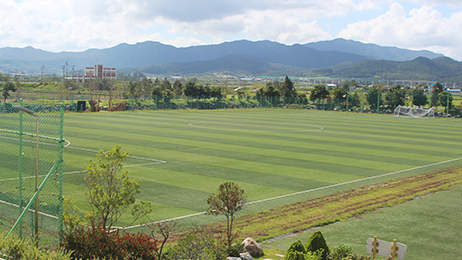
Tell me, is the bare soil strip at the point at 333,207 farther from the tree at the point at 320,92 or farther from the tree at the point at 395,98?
the tree at the point at 320,92

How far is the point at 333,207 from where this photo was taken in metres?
14.9

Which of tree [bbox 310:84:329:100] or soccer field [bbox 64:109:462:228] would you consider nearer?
soccer field [bbox 64:109:462:228]

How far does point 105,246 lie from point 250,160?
16.1 meters

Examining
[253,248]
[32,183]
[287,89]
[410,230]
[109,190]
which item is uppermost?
[287,89]

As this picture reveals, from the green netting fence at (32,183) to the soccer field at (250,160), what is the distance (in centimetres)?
176

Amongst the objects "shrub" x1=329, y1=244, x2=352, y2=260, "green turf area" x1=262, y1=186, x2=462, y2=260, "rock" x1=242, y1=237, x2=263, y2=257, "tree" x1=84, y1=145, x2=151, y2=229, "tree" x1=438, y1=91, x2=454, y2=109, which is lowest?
"green turf area" x1=262, y1=186, x2=462, y2=260

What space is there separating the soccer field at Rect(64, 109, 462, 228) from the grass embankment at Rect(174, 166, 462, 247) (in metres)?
0.77

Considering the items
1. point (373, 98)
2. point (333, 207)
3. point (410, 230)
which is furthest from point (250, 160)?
point (373, 98)

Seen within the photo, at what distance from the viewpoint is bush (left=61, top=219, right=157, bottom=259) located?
7.86m

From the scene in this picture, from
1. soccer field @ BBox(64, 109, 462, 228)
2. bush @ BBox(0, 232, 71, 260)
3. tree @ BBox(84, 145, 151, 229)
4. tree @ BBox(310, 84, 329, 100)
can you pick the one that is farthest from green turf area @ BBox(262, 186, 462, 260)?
tree @ BBox(310, 84, 329, 100)

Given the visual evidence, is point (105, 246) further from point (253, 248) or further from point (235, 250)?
point (253, 248)

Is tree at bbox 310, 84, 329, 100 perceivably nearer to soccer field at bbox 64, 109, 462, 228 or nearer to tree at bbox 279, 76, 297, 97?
tree at bbox 279, 76, 297, 97

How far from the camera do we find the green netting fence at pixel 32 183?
9.07 metres

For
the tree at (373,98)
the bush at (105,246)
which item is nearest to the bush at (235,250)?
the bush at (105,246)
